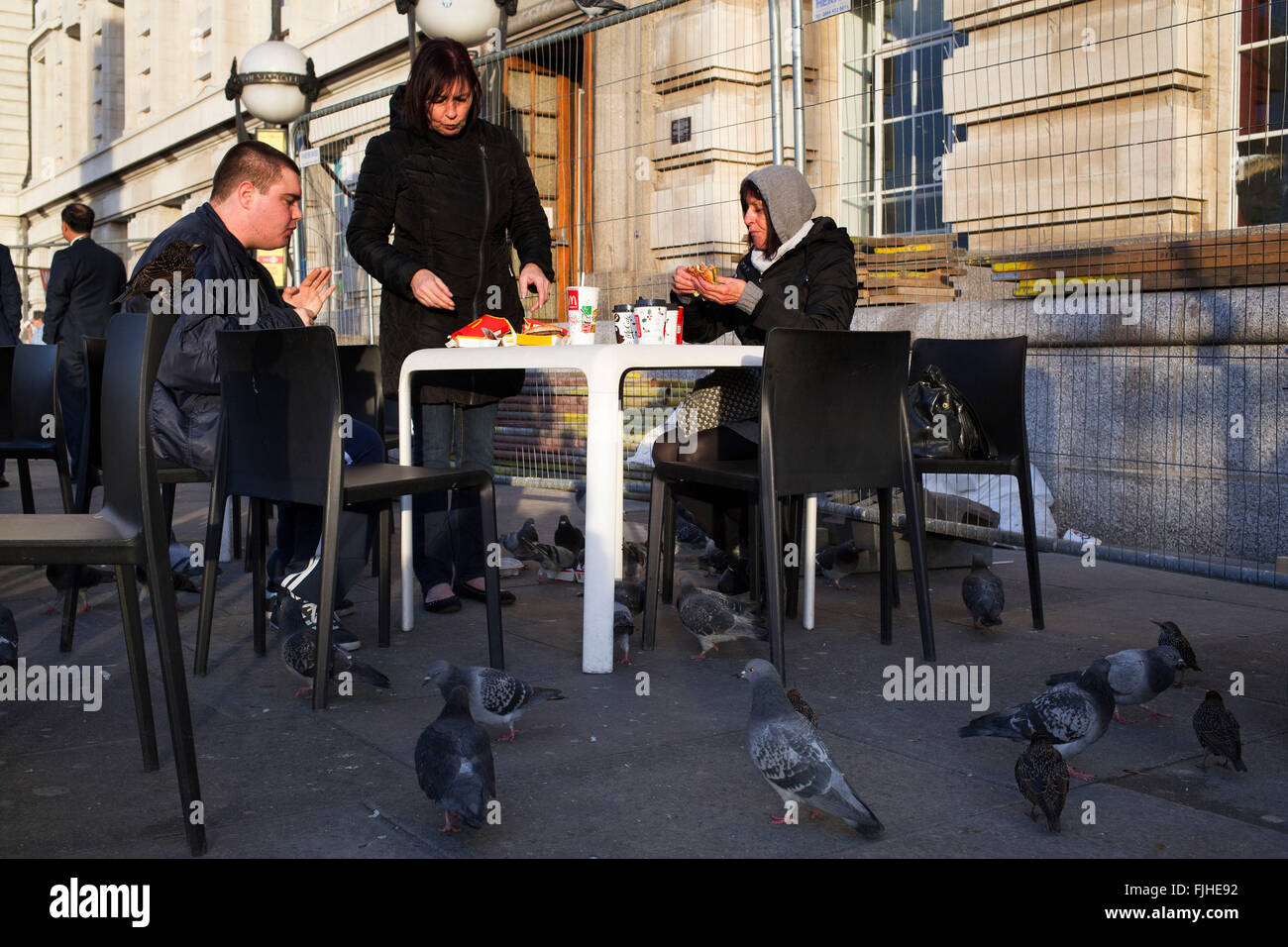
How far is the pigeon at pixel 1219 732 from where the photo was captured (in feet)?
10.5

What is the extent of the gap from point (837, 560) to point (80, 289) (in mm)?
7908

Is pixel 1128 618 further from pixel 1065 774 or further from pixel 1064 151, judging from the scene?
pixel 1064 151

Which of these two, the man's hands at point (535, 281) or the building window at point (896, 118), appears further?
the building window at point (896, 118)

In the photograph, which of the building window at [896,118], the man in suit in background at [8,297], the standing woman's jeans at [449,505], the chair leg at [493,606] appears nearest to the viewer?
the chair leg at [493,606]

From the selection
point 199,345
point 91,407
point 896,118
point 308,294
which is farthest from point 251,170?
point 896,118

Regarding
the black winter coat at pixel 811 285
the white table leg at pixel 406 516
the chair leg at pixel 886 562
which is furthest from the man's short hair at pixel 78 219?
the chair leg at pixel 886 562

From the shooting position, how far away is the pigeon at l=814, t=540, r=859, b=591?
19.5 feet

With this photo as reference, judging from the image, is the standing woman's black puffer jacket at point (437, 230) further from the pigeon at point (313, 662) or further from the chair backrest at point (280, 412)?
the pigeon at point (313, 662)

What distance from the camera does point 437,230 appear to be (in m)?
5.24

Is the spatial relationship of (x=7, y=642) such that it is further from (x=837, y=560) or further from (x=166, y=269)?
(x=837, y=560)

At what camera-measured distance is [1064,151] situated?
714 cm

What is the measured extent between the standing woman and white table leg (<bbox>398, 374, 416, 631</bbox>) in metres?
0.25

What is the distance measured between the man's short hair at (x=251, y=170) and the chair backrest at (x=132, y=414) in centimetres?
207

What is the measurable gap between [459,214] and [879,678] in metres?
2.59
